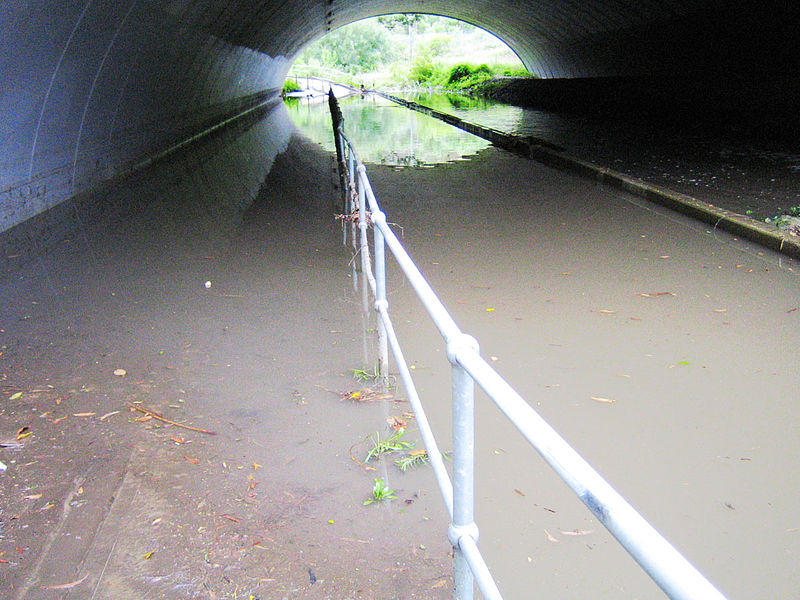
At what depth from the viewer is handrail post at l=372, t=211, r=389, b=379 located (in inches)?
143

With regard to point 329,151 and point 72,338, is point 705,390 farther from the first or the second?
point 329,151

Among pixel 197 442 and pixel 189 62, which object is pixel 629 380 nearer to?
pixel 197 442

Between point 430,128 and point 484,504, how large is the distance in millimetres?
18797

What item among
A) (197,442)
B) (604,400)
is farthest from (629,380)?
(197,442)

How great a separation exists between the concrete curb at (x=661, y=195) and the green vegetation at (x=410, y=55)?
28.9 meters

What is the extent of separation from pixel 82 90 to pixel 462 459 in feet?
34.4

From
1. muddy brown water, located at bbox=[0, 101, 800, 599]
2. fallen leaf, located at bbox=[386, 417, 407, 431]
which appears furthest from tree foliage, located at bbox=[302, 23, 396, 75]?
fallen leaf, located at bbox=[386, 417, 407, 431]

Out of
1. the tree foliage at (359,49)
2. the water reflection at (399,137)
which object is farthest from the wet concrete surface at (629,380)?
the tree foliage at (359,49)

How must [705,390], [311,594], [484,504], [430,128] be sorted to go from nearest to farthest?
[311,594]
[484,504]
[705,390]
[430,128]

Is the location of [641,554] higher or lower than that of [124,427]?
higher

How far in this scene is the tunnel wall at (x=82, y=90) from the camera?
26.6ft

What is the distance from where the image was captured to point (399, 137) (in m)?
18.4

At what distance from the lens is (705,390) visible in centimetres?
404

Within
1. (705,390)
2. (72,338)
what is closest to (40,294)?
(72,338)
